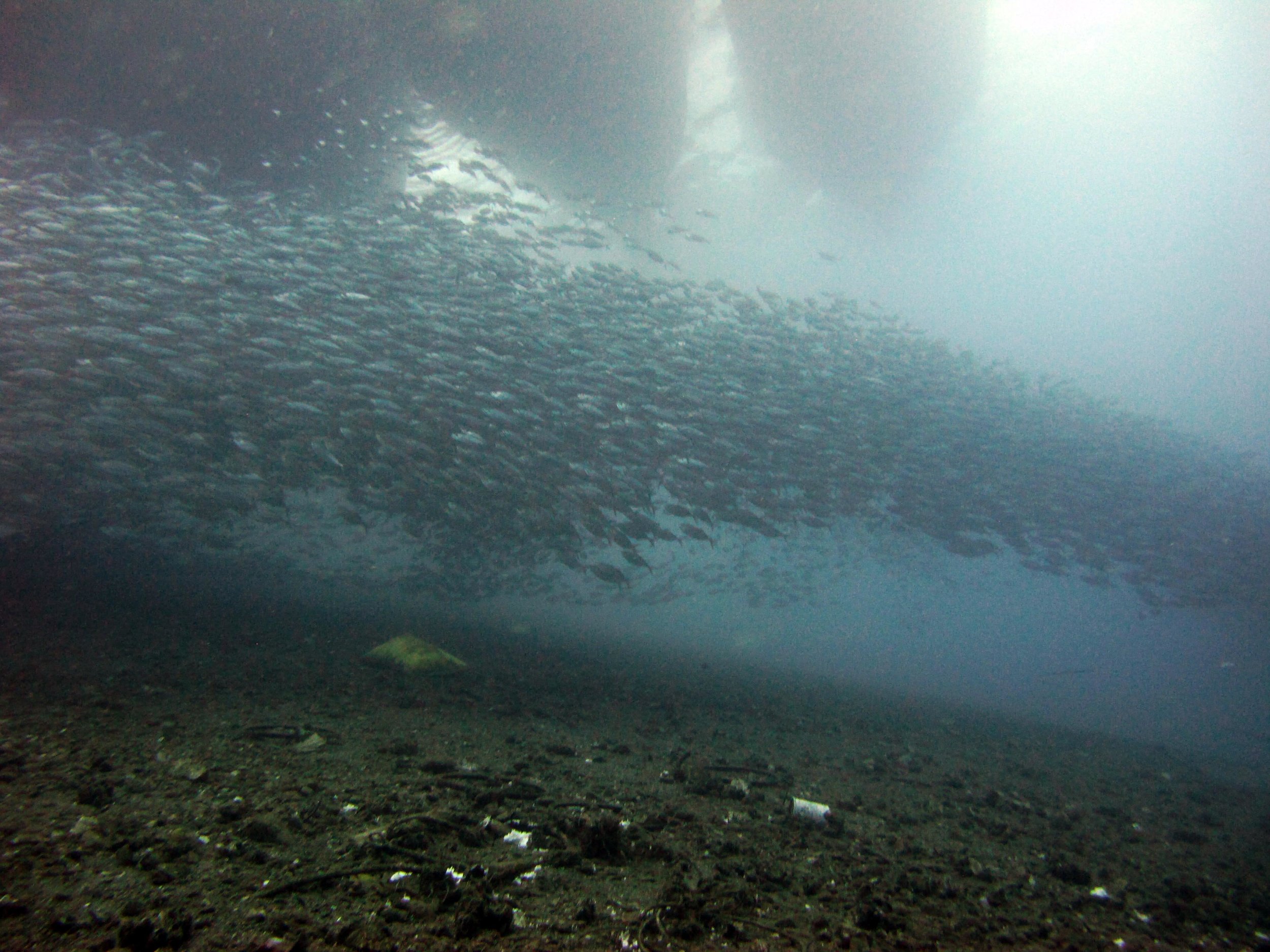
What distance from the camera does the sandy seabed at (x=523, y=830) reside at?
6.97ft

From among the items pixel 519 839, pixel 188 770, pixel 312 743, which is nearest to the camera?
pixel 519 839

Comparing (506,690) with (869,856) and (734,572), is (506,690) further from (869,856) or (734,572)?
(734,572)

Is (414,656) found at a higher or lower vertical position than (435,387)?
lower

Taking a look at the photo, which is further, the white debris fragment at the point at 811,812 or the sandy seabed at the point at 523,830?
the white debris fragment at the point at 811,812

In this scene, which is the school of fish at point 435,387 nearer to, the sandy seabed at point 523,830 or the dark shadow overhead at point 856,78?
the sandy seabed at point 523,830

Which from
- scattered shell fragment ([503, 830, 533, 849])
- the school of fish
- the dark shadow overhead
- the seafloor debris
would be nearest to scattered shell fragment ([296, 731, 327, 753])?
scattered shell fragment ([503, 830, 533, 849])

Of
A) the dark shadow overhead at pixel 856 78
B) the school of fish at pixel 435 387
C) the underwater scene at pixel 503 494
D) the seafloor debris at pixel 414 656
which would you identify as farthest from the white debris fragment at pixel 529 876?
the dark shadow overhead at pixel 856 78

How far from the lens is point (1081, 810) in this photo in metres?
5.30

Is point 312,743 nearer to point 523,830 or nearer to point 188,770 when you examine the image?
point 188,770

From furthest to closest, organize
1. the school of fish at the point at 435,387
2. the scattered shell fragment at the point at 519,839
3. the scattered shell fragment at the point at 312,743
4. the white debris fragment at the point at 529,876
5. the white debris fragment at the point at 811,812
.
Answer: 1. the school of fish at the point at 435,387
2. the scattered shell fragment at the point at 312,743
3. the white debris fragment at the point at 811,812
4. the scattered shell fragment at the point at 519,839
5. the white debris fragment at the point at 529,876

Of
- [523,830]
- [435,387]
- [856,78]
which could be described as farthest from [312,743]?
[856,78]

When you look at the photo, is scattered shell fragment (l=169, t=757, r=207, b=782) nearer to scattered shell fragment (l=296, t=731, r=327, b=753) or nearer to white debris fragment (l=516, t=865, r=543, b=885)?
scattered shell fragment (l=296, t=731, r=327, b=753)

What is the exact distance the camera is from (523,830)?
2938 millimetres

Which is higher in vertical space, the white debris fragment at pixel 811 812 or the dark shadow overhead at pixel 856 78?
the dark shadow overhead at pixel 856 78
